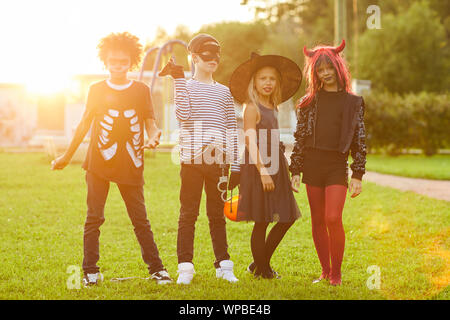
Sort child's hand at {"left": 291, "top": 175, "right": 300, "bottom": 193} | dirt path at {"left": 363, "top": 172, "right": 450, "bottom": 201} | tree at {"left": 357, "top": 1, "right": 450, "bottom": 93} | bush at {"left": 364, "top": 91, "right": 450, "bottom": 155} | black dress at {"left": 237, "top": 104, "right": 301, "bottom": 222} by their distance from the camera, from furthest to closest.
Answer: tree at {"left": 357, "top": 1, "right": 450, "bottom": 93}, bush at {"left": 364, "top": 91, "right": 450, "bottom": 155}, dirt path at {"left": 363, "top": 172, "right": 450, "bottom": 201}, child's hand at {"left": 291, "top": 175, "right": 300, "bottom": 193}, black dress at {"left": 237, "top": 104, "right": 301, "bottom": 222}

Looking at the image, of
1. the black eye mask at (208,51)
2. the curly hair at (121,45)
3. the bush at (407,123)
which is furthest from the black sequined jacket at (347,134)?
the bush at (407,123)

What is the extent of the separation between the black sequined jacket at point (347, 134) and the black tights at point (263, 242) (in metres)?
0.46

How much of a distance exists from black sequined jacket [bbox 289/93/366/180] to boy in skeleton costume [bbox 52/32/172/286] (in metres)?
1.11

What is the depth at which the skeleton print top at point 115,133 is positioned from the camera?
4340mm

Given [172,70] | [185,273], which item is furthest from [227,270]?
[172,70]

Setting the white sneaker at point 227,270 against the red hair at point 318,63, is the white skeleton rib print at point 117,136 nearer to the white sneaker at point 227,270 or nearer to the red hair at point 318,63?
the white sneaker at point 227,270

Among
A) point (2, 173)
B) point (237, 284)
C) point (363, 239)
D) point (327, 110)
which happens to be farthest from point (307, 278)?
point (2, 173)

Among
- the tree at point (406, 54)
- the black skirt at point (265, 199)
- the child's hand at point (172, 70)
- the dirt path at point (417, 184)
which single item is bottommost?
the dirt path at point (417, 184)

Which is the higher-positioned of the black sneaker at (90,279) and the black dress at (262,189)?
the black dress at (262,189)

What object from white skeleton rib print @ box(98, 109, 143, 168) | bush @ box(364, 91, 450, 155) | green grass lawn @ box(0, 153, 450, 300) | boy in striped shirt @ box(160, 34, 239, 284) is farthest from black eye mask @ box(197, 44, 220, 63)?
bush @ box(364, 91, 450, 155)

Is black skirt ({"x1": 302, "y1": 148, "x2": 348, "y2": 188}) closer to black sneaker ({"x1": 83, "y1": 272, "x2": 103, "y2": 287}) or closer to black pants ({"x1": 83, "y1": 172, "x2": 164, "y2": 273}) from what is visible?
black pants ({"x1": 83, "y1": 172, "x2": 164, "y2": 273})

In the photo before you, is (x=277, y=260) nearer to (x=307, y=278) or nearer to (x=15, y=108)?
(x=307, y=278)

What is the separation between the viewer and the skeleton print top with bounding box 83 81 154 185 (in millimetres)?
4340
